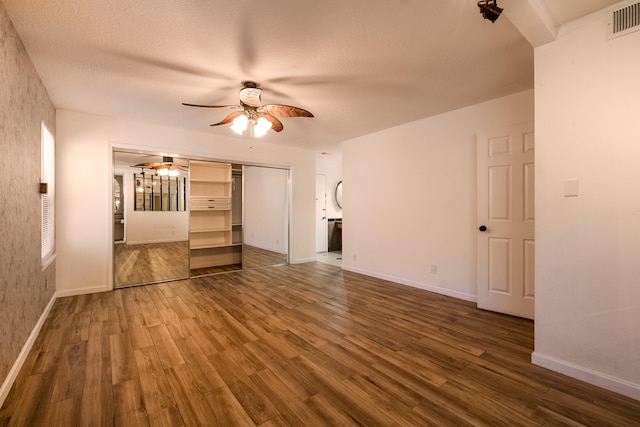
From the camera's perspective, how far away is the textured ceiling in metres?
1.79

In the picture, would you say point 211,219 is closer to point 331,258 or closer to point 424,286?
point 331,258

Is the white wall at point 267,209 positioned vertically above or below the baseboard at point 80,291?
above

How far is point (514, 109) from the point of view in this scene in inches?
121

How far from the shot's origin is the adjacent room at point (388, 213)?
1.69 m

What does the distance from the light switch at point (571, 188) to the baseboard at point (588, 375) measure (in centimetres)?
120

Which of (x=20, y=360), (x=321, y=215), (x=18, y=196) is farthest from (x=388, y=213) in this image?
(x=20, y=360)

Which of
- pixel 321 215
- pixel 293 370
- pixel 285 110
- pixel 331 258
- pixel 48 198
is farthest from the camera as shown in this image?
pixel 321 215

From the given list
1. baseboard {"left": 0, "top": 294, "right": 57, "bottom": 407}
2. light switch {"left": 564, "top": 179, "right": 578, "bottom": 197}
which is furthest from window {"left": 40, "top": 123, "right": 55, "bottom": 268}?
light switch {"left": 564, "top": 179, "right": 578, "bottom": 197}

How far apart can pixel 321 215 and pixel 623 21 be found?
19.3 feet

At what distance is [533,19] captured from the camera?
172cm

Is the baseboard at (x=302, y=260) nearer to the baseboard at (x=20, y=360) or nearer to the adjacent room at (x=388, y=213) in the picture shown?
the adjacent room at (x=388, y=213)

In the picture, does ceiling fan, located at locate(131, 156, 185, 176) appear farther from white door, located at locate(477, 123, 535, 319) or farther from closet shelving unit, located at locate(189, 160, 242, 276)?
white door, located at locate(477, 123, 535, 319)

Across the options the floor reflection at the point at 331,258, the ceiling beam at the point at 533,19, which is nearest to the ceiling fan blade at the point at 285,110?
the ceiling beam at the point at 533,19

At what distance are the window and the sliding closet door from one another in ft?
9.57
